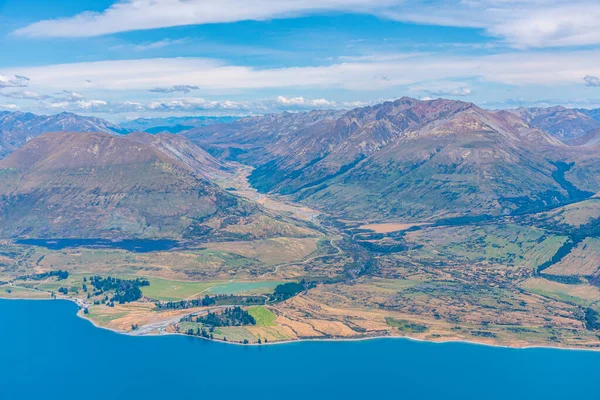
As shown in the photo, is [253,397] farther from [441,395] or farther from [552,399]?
[552,399]

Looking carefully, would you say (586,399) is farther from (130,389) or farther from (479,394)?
(130,389)

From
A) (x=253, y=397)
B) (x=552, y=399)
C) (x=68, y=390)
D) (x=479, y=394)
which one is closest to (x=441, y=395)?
(x=479, y=394)

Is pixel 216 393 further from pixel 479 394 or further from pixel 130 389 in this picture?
pixel 479 394

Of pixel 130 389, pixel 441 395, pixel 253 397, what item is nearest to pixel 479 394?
pixel 441 395

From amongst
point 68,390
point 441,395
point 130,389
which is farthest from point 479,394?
point 68,390

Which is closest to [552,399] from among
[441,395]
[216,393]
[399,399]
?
[441,395]

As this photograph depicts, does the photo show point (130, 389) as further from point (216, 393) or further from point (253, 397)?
point (253, 397)
